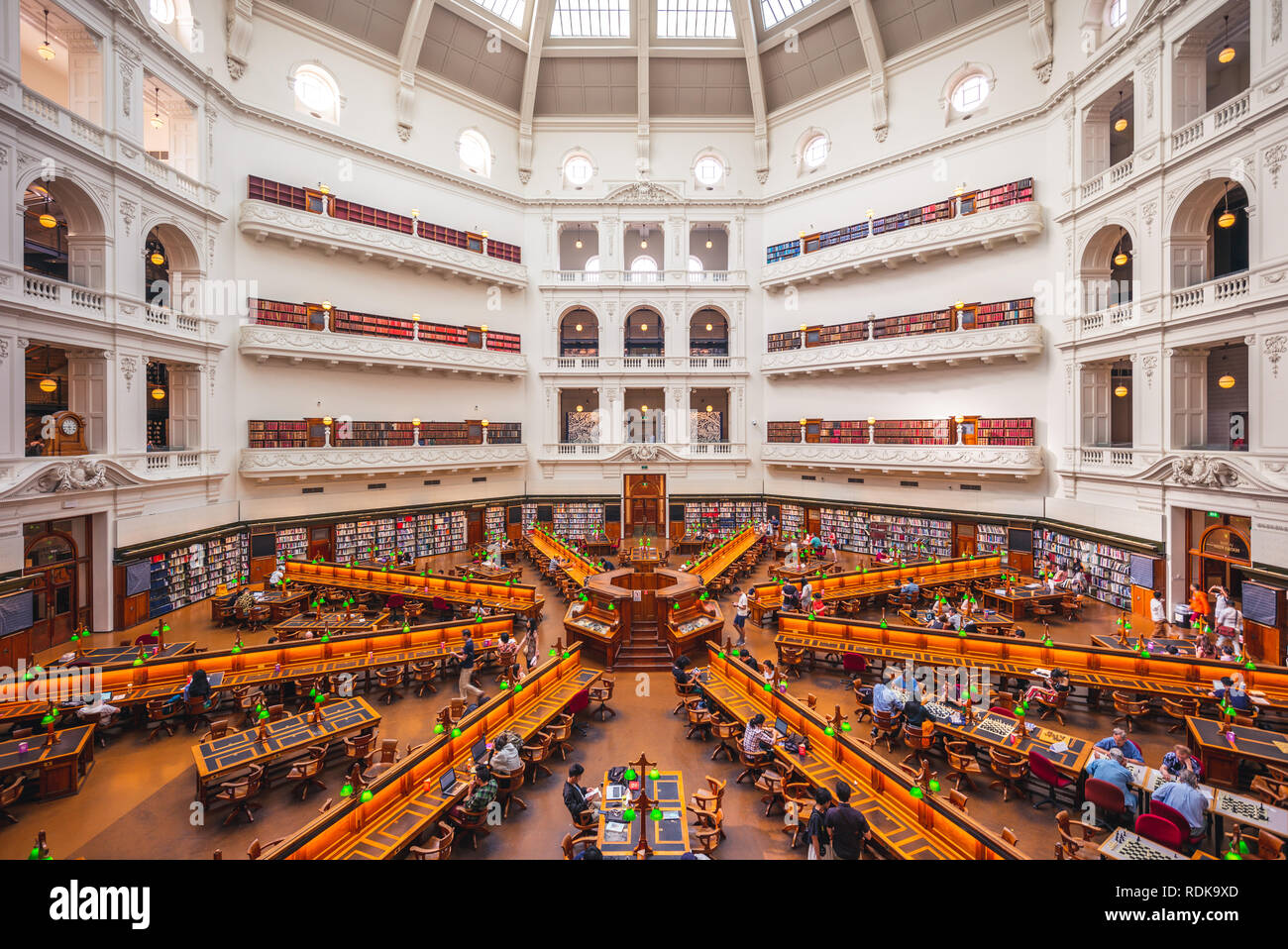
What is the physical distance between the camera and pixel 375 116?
2080 centimetres

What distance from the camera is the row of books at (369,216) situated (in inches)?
722

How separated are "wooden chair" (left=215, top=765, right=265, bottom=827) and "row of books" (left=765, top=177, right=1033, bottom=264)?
23729 millimetres

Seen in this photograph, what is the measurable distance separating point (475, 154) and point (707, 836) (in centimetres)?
2571

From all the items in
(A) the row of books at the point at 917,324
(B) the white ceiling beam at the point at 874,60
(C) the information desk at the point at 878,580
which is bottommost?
(C) the information desk at the point at 878,580

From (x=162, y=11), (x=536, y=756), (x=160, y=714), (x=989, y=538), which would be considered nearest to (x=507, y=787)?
(x=536, y=756)

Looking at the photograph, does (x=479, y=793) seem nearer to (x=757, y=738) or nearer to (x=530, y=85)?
(x=757, y=738)

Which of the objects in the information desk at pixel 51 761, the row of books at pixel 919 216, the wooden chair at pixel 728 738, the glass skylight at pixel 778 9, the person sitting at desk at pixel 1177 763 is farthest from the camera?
the glass skylight at pixel 778 9

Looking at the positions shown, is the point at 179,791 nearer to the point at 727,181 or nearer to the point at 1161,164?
the point at 1161,164

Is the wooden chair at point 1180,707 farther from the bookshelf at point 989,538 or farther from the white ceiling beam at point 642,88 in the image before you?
the white ceiling beam at point 642,88

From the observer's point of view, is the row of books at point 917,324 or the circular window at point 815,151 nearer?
the row of books at point 917,324

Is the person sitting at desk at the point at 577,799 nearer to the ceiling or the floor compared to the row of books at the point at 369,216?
nearer to the floor

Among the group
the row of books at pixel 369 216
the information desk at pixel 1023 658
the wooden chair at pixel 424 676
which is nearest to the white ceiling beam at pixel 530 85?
the row of books at pixel 369 216

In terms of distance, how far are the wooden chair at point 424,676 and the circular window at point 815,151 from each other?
23.7 metres
